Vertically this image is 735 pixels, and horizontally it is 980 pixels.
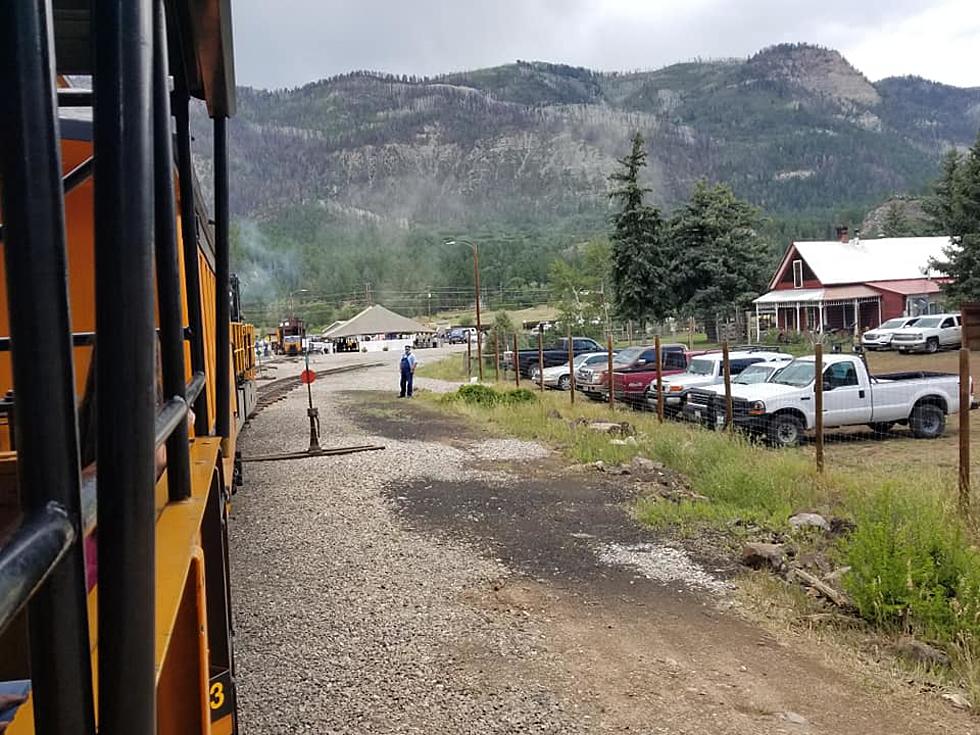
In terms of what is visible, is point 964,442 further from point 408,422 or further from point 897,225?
point 897,225

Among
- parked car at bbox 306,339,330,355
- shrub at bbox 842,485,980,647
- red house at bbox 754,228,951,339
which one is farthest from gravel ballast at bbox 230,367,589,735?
parked car at bbox 306,339,330,355

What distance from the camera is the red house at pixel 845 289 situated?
2012 inches

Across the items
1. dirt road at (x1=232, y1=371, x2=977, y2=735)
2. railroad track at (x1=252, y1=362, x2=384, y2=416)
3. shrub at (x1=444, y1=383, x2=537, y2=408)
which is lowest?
railroad track at (x1=252, y1=362, x2=384, y2=416)

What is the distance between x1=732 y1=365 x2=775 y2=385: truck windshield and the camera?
16859mm

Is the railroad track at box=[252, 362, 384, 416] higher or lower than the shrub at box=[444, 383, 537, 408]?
lower

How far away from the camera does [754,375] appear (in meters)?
17.2

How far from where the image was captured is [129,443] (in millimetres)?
1095

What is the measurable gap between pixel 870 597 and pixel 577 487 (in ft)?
17.8

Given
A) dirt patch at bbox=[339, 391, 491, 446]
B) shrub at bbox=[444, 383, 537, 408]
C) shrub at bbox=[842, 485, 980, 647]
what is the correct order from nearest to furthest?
shrub at bbox=[842, 485, 980, 647] < dirt patch at bbox=[339, 391, 491, 446] < shrub at bbox=[444, 383, 537, 408]

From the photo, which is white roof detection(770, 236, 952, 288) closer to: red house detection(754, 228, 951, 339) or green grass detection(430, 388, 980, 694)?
red house detection(754, 228, 951, 339)

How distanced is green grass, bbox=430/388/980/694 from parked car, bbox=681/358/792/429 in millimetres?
1090

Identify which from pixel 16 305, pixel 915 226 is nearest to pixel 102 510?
pixel 16 305

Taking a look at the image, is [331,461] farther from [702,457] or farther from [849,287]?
[849,287]

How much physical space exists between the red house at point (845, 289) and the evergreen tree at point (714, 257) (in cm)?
271
